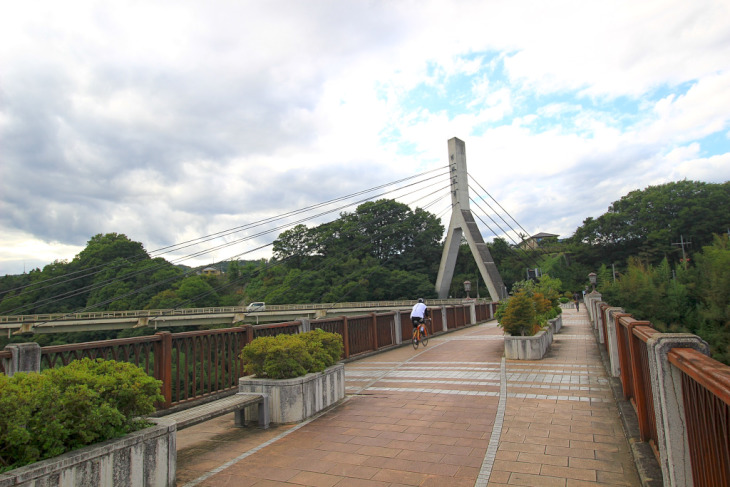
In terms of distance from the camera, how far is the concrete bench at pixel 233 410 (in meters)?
4.14

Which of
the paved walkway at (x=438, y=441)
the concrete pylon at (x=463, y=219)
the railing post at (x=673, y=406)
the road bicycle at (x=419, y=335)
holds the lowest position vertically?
the paved walkway at (x=438, y=441)

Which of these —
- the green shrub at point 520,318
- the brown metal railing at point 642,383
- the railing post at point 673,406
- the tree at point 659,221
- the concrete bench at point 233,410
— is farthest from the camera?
the tree at point 659,221

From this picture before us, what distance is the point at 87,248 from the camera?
221 ft

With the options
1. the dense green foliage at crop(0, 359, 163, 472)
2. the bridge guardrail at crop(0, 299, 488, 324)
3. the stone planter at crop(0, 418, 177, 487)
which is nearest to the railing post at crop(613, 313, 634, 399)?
the stone planter at crop(0, 418, 177, 487)

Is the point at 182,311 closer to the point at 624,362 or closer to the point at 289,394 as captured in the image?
the point at 289,394

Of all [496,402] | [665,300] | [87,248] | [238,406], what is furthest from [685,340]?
[87,248]

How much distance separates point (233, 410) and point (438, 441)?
2151 millimetres

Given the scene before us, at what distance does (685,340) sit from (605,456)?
181 centimetres

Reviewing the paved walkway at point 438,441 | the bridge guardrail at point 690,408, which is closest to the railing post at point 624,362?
the paved walkway at point 438,441

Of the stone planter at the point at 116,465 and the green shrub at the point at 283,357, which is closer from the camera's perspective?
the stone planter at the point at 116,465

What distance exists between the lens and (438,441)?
4.25 m

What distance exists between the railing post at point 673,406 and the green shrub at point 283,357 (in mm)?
3729

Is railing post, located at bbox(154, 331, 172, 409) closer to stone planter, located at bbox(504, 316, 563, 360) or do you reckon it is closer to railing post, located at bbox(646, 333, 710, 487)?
railing post, located at bbox(646, 333, 710, 487)

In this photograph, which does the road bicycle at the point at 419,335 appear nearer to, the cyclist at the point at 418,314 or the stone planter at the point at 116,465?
the cyclist at the point at 418,314
